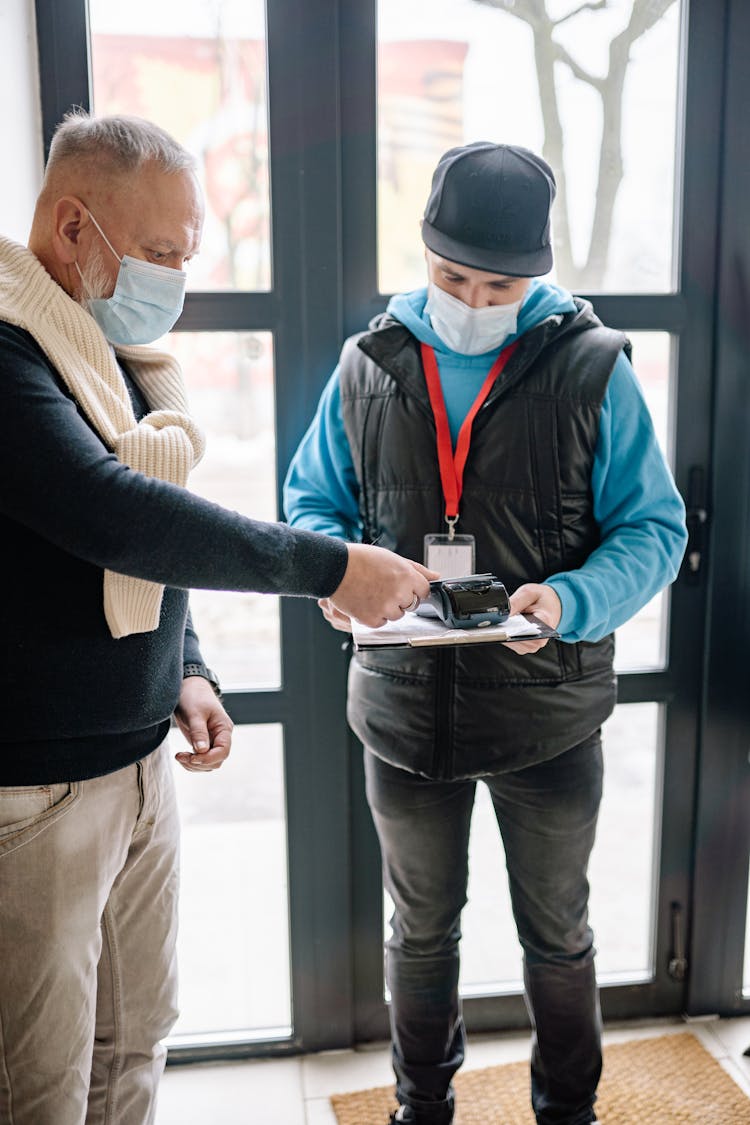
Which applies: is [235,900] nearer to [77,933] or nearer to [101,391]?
[77,933]

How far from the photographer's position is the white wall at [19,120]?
1541 mm

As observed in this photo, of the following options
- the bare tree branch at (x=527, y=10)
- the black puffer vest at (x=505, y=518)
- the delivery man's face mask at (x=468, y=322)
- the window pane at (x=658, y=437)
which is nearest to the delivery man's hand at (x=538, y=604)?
the black puffer vest at (x=505, y=518)

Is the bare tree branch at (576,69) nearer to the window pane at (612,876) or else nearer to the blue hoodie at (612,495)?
the blue hoodie at (612,495)

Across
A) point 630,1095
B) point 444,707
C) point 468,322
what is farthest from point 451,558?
point 630,1095

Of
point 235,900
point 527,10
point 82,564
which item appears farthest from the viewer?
point 235,900

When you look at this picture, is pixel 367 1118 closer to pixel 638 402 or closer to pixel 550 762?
pixel 550 762

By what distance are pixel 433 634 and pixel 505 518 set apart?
353mm

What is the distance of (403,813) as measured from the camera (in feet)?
5.23

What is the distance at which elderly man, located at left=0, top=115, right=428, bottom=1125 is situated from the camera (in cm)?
102

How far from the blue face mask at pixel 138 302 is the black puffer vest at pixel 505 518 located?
1.40 ft

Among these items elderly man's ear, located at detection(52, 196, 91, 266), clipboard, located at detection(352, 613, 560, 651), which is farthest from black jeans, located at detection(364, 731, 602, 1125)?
elderly man's ear, located at detection(52, 196, 91, 266)

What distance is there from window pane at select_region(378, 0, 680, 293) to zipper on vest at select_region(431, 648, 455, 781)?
0.76 meters

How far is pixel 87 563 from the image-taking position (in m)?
1.11

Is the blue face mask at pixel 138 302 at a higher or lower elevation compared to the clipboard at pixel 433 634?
higher
